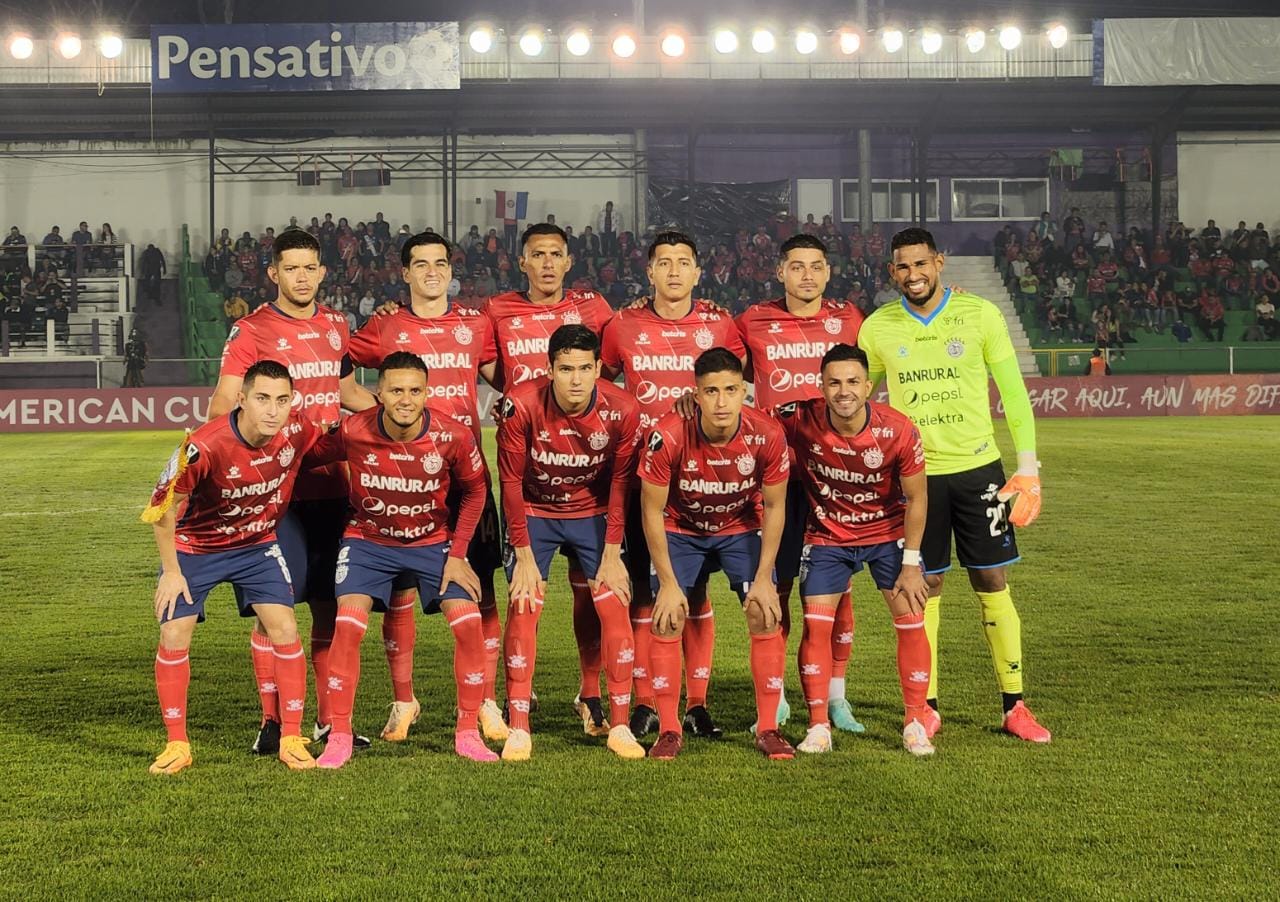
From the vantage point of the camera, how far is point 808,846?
15.4 feet

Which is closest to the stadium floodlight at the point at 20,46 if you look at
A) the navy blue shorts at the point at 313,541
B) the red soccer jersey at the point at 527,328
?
the red soccer jersey at the point at 527,328

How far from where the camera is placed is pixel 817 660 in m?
6.23

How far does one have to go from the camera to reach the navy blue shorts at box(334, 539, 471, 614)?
241 inches

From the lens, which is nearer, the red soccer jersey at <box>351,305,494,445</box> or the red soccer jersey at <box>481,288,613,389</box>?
the red soccer jersey at <box>351,305,494,445</box>

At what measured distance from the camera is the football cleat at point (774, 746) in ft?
19.3

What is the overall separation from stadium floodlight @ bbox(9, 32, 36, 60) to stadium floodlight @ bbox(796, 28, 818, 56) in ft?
59.1

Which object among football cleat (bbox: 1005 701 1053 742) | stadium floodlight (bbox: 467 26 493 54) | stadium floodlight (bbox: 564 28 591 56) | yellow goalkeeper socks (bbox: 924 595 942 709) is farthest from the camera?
stadium floodlight (bbox: 564 28 591 56)

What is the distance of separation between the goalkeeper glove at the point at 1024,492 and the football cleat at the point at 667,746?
1.83 m

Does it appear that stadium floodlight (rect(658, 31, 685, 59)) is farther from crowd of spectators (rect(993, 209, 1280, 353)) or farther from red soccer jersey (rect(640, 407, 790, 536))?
red soccer jersey (rect(640, 407, 790, 536))

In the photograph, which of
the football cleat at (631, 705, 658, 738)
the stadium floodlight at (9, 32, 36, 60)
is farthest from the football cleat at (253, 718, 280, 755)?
the stadium floodlight at (9, 32, 36, 60)

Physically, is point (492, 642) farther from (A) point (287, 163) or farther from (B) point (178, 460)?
(A) point (287, 163)

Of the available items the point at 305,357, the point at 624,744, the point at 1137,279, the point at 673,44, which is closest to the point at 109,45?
the point at 673,44

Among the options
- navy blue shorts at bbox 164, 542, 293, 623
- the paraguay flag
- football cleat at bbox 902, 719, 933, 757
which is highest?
the paraguay flag

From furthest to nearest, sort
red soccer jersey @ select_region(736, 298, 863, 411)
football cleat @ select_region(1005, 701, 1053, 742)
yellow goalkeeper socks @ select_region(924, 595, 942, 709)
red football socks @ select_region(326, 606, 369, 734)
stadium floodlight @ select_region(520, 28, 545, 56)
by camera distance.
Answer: stadium floodlight @ select_region(520, 28, 545, 56), red soccer jersey @ select_region(736, 298, 863, 411), yellow goalkeeper socks @ select_region(924, 595, 942, 709), football cleat @ select_region(1005, 701, 1053, 742), red football socks @ select_region(326, 606, 369, 734)
